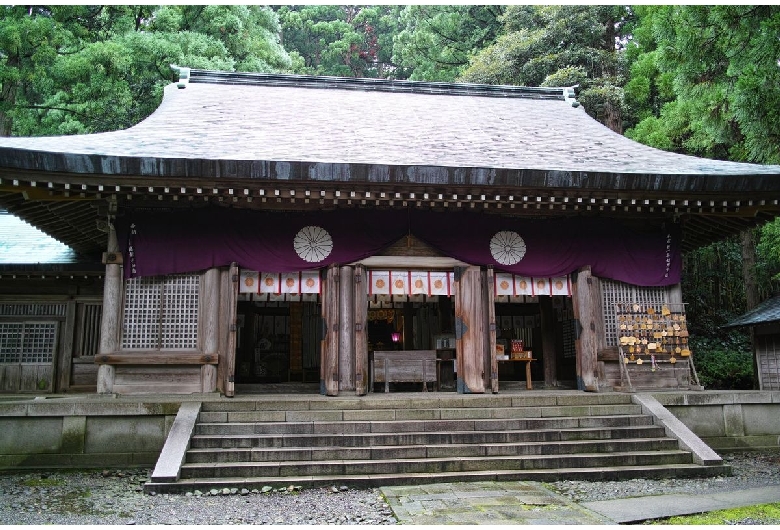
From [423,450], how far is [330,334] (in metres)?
2.69

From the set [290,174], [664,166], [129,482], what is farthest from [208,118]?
[664,166]

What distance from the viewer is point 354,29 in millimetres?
36719

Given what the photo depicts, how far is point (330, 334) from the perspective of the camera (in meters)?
9.66

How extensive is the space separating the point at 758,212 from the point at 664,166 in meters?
1.78

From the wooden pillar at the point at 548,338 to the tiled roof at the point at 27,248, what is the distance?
31.3 feet

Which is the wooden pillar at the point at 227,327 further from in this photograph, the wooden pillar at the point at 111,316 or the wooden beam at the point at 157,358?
the wooden pillar at the point at 111,316

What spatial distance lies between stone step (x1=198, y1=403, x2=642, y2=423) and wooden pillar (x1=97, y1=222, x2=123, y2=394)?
6.03ft

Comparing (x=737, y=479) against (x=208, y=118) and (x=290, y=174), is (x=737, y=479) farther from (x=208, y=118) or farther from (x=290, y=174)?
(x=208, y=118)

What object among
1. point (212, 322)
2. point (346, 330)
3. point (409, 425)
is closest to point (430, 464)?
point (409, 425)

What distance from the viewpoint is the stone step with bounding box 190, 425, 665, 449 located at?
25.2 ft

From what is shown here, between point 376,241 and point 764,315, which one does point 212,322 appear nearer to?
point 376,241

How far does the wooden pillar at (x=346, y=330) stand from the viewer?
962cm

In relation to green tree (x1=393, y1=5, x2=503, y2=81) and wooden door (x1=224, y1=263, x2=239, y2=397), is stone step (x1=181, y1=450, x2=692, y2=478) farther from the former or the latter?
green tree (x1=393, y1=5, x2=503, y2=81)

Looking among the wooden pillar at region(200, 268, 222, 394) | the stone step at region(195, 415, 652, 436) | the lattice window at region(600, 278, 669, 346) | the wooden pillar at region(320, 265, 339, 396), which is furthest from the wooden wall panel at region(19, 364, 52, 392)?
the lattice window at region(600, 278, 669, 346)
